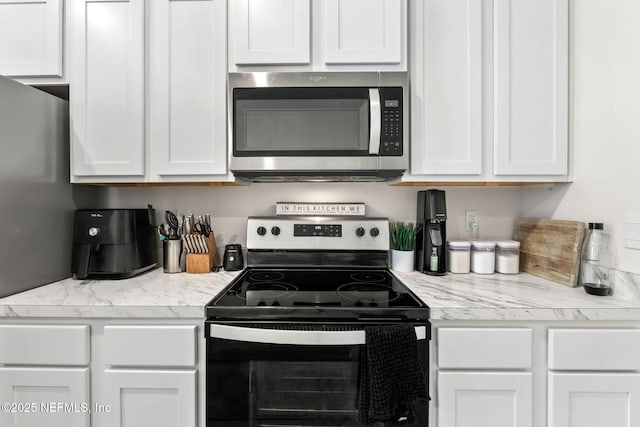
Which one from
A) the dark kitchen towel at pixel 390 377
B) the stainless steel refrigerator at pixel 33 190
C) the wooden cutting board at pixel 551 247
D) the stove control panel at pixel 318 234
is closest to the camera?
the dark kitchen towel at pixel 390 377

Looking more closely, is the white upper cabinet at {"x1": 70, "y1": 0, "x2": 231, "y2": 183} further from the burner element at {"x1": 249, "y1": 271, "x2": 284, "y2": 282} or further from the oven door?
the oven door

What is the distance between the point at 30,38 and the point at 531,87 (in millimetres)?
2292

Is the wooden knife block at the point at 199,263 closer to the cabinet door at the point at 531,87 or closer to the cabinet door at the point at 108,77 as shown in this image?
the cabinet door at the point at 108,77

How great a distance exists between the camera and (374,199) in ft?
5.95

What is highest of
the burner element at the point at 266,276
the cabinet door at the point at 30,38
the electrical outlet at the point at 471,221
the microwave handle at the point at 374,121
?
the cabinet door at the point at 30,38

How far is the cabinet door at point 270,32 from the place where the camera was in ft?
4.67

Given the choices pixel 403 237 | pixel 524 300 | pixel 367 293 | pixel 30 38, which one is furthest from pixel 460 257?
pixel 30 38

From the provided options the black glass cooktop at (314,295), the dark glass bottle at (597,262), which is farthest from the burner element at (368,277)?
the dark glass bottle at (597,262)

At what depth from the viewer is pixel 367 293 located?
1.31m

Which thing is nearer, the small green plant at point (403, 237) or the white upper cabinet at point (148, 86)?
the white upper cabinet at point (148, 86)

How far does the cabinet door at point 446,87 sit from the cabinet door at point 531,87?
10 centimetres

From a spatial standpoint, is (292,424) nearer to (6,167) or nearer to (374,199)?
(374,199)

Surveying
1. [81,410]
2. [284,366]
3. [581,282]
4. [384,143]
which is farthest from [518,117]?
[81,410]

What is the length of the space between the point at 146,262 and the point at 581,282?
2019mm
